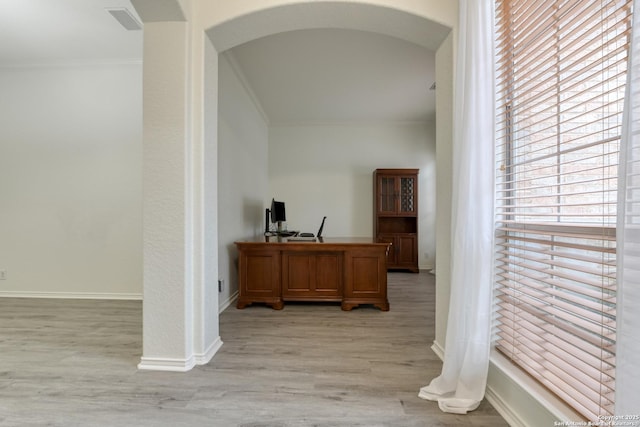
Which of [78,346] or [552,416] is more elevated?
[552,416]

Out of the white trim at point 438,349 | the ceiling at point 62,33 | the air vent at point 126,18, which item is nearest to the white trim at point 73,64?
the ceiling at point 62,33

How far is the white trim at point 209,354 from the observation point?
6.24ft

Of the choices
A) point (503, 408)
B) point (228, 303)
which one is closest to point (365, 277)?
point (228, 303)

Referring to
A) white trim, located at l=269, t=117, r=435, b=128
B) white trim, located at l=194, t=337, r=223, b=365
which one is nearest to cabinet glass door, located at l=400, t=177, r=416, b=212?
white trim, located at l=269, t=117, r=435, b=128

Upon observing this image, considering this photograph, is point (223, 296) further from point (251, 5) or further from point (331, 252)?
point (251, 5)

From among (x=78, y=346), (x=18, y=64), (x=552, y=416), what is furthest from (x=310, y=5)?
(x=18, y=64)

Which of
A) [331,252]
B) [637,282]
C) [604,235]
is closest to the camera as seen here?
[637,282]

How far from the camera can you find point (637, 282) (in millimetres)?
717

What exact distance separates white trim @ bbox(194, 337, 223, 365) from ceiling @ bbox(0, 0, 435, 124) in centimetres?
283

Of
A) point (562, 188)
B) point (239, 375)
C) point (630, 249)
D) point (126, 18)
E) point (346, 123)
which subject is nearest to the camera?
point (630, 249)

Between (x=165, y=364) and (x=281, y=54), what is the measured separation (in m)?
3.08

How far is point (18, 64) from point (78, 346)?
356cm

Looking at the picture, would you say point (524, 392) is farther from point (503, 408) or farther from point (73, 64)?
point (73, 64)

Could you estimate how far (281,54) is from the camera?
3.04 meters
